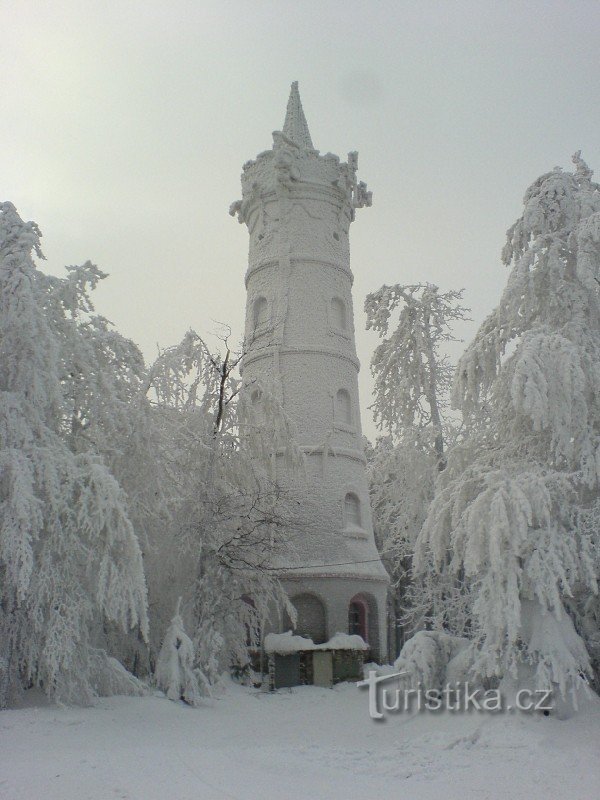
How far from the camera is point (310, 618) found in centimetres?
2317

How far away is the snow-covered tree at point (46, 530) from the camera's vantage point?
12.0 m

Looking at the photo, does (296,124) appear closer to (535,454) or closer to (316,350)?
(316,350)

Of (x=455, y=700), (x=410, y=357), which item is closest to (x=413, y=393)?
(x=410, y=357)

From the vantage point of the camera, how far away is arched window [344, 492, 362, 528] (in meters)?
24.7

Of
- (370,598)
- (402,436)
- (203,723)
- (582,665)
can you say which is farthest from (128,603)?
(370,598)

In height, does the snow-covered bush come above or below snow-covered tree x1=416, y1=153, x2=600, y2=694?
below

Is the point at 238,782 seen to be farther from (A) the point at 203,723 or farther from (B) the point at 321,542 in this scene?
(B) the point at 321,542

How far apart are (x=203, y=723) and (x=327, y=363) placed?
14.2m

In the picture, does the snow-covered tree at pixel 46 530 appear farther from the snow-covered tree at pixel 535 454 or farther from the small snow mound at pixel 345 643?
the small snow mound at pixel 345 643

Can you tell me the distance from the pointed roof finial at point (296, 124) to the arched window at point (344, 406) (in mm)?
9233

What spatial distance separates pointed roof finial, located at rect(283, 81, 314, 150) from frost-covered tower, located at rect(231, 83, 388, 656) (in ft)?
0.19

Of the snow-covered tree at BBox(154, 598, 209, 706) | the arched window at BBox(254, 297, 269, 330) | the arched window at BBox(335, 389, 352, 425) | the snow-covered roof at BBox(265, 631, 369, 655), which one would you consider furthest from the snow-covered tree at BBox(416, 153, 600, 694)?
the arched window at BBox(254, 297, 269, 330)

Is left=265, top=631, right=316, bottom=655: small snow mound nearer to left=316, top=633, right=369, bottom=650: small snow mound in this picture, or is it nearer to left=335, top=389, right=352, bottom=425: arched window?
left=316, top=633, right=369, bottom=650: small snow mound

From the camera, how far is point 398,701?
1382cm
